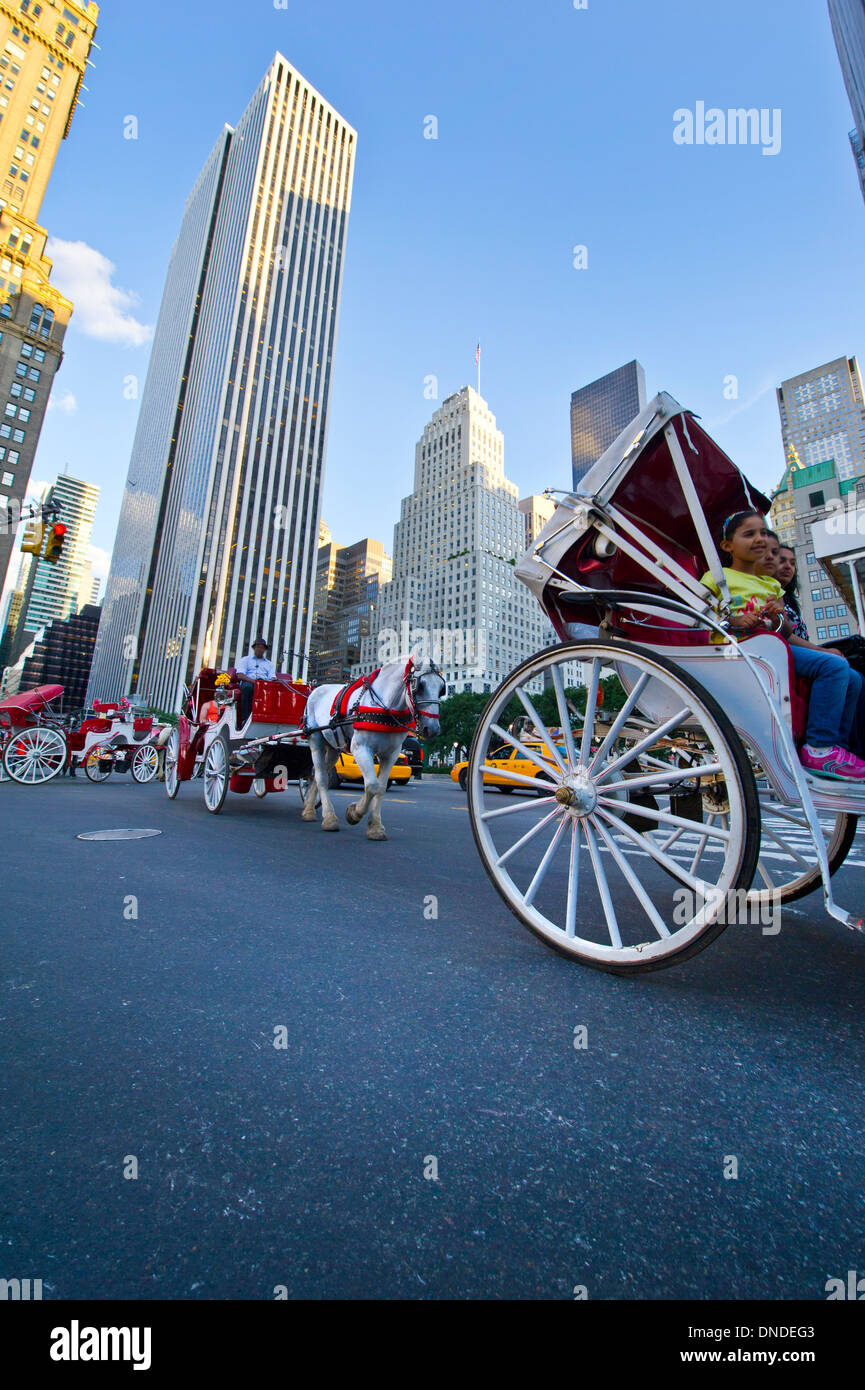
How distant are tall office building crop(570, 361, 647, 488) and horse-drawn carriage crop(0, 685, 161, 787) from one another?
5760 inches

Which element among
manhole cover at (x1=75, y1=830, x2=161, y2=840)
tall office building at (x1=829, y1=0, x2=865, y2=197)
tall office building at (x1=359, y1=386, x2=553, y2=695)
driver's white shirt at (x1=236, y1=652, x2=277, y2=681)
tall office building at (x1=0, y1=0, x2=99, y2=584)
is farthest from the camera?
tall office building at (x1=359, y1=386, x2=553, y2=695)

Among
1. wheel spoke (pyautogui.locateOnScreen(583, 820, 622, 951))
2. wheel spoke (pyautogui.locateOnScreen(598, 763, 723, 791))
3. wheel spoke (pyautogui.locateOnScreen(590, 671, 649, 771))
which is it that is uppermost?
wheel spoke (pyautogui.locateOnScreen(590, 671, 649, 771))

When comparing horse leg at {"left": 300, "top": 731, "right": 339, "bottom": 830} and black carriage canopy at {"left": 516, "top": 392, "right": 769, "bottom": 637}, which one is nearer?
black carriage canopy at {"left": 516, "top": 392, "right": 769, "bottom": 637}

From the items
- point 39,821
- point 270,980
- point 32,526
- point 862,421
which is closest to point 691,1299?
point 270,980

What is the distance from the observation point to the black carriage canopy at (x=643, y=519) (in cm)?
241

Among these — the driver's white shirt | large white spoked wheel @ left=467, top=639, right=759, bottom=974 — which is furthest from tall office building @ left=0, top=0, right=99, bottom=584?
large white spoked wheel @ left=467, top=639, right=759, bottom=974

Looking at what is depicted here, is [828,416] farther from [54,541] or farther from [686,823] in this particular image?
[686,823]

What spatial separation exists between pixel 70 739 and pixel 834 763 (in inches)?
554

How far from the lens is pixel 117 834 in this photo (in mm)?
5141

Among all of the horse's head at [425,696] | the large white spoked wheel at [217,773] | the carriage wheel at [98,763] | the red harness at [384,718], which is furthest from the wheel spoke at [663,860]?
the carriage wheel at [98,763]

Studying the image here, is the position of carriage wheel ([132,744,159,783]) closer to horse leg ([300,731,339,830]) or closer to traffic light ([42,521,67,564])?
traffic light ([42,521,67,564])

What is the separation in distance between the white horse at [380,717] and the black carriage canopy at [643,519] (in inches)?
128

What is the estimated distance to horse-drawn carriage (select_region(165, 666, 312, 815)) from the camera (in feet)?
23.6

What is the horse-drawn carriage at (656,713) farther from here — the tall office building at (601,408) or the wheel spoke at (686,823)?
the tall office building at (601,408)
